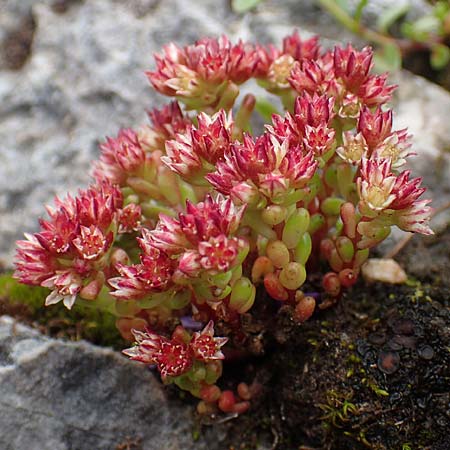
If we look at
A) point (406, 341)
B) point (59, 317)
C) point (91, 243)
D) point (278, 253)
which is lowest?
point (59, 317)

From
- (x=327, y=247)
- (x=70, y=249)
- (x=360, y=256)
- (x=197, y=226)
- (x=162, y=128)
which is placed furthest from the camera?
(x=162, y=128)

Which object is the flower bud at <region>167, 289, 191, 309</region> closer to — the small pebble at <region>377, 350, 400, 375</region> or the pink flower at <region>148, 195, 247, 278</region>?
the pink flower at <region>148, 195, 247, 278</region>

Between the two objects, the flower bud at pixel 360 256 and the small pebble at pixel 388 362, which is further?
the flower bud at pixel 360 256

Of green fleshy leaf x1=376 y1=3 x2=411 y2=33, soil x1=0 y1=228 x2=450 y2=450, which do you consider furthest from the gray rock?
green fleshy leaf x1=376 y1=3 x2=411 y2=33

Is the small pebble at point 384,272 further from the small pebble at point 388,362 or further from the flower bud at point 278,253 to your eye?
the flower bud at point 278,253

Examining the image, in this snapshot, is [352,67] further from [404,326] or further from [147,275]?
[147,275]

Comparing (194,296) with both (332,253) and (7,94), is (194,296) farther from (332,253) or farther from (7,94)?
(7,94)

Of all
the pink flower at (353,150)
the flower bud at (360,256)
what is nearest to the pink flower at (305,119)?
the pink flower at (353,150)

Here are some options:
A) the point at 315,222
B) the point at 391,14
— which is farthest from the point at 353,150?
the point at 391,14
